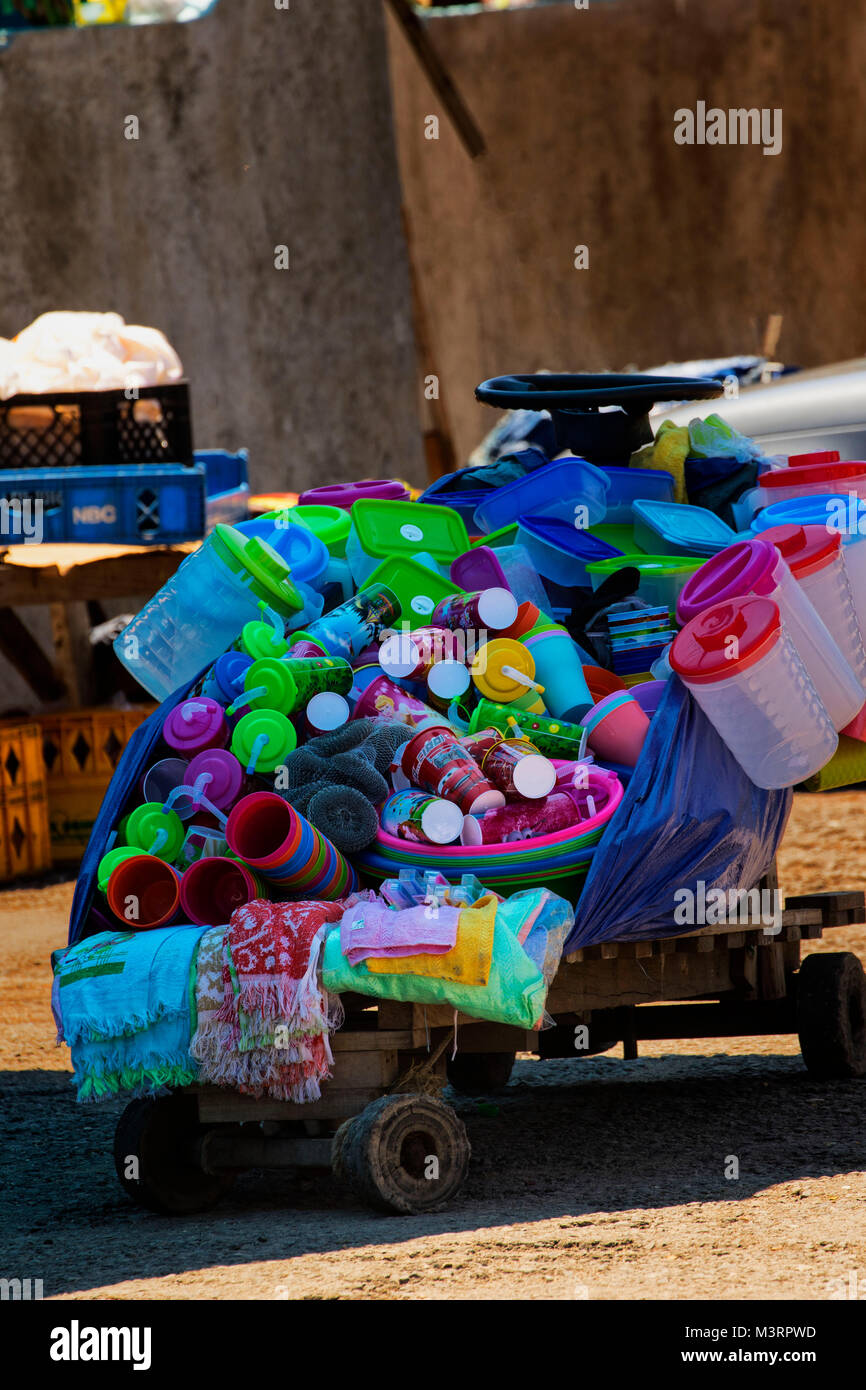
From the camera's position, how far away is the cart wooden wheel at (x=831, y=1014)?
5.04 m

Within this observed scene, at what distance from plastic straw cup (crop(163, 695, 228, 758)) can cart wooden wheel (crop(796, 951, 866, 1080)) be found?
75.0 inches

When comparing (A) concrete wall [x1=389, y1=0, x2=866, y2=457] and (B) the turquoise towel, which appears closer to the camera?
(B) the turquoise towel

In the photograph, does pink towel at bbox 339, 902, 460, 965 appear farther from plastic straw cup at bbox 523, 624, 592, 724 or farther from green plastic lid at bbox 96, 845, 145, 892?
plastic straw cup at bbox 523, 624, 592, 724

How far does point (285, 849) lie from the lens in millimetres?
3865

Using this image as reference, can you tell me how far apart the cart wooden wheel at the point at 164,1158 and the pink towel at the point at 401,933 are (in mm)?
727

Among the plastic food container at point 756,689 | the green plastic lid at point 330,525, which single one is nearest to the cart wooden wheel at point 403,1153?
the plastic food container at point 756,689

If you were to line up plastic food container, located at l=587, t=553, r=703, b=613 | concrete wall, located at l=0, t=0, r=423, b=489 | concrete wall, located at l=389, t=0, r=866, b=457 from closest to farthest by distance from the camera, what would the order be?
plastic food container, located at l=587, t=553, r=703, b=613
concrete wall, located at l=0, t=0, r=423, b=489
concrete wall, located at l=389, t=0, r=866, b=457

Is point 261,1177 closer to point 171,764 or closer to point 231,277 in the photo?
point 171,764

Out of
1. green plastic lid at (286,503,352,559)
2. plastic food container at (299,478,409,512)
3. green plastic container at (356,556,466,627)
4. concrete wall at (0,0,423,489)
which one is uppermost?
concrete wall at (0,0,423,489)

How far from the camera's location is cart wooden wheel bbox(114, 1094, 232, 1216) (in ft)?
13.3

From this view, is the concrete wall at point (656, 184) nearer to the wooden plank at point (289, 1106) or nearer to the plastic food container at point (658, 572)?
the plastic food container at point (658, 572)

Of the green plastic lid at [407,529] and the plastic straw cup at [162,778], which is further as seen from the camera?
the green plastic lid at [407,529]

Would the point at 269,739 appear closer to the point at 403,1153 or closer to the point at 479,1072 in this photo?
the point at 403,1153

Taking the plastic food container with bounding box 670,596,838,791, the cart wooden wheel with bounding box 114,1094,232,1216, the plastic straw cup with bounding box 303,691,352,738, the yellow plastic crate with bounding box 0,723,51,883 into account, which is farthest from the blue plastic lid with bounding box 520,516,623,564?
the yellow plastic crate with bounding box 0,723,51,883
